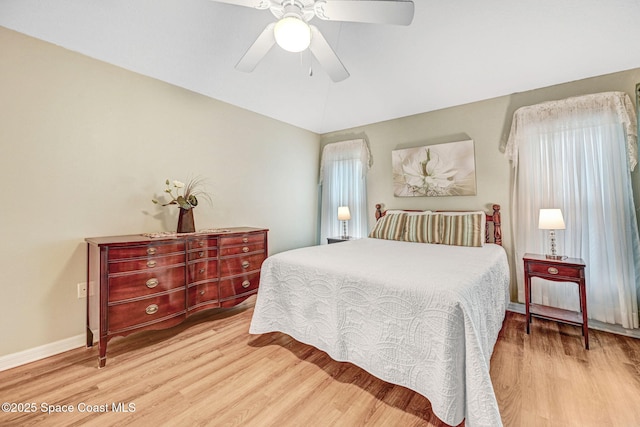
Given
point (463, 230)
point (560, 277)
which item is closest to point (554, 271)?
point (560, 277)

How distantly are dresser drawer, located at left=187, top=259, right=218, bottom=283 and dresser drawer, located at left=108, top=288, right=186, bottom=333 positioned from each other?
144 mm

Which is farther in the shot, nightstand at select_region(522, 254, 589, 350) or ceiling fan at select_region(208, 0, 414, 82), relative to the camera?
nightstand at select_region(522, 254, 589, 350)

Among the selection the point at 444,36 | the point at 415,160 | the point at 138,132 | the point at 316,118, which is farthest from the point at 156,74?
the point at 415,160

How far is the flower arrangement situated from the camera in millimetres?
2564

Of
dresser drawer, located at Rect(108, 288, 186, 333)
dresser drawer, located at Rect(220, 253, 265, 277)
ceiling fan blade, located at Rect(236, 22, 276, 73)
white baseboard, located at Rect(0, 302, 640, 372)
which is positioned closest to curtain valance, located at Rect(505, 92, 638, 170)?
white baseboard, located at Rect(0, 302, 640, 372)

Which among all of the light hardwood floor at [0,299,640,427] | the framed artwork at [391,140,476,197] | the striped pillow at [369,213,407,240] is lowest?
the light hardwood floor at [0,299,640,427]

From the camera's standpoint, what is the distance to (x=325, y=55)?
2.00 metres

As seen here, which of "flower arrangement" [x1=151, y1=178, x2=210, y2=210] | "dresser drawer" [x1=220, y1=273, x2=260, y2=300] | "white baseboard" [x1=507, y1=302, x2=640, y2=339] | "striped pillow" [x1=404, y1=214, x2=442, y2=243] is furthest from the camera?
"striped pillow" [x1=404, y1=214, x2=442, y2=243]

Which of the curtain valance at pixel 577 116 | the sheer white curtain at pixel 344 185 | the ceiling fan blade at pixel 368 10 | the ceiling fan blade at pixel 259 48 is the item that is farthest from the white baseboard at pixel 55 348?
the ceiling fan blade at pixel 368 10

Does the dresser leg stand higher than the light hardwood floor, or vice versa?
the dresser leg

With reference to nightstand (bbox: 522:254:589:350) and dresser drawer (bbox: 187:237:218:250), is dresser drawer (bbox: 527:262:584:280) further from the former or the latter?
dresser drawer (bbox: 187:237:218:250)

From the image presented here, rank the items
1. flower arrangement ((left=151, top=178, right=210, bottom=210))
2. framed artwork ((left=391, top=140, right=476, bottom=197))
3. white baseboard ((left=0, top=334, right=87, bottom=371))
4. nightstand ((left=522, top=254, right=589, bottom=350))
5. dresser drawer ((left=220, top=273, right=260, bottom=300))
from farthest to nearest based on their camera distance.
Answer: framed artwork ((left=391, top=140, right=476, bottom=197)) → dresser drawer ((left=220, top=273, right=260, bottom=300)) → flower arrangement ((left=151, top=178, right=210, bottom=210)) → nightstand ((left=522, top=254, right=589, bottom=350)) → white baseboard ((left=0, top=334, right=87, bottom=371))

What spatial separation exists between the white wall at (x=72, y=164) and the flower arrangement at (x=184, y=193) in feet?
0.31

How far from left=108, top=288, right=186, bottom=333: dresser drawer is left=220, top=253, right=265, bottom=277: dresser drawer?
44cm
